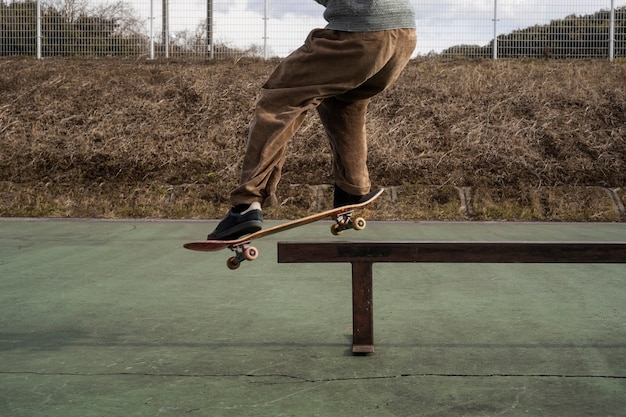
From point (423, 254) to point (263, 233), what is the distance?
819mm

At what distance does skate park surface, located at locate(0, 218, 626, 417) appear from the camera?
122 inches

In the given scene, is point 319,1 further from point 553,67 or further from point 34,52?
point 34,52

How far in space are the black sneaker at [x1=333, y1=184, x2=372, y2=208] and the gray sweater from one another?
105 cm

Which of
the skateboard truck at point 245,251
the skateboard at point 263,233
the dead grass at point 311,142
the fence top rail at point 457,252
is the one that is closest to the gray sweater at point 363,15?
the skateboard at point 263,233

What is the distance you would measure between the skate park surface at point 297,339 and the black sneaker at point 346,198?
2.38ft

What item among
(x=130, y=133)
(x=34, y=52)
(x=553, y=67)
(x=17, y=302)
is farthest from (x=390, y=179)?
(x=34, y=52)

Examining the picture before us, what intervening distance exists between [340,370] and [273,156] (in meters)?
1.10

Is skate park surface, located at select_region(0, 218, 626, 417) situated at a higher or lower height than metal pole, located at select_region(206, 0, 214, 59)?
lower

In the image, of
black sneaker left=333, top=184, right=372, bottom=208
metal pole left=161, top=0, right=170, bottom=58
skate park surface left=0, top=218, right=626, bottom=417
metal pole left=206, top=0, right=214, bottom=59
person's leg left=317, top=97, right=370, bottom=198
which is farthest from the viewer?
metal pole left=161, top=0, right=170, bottom=58

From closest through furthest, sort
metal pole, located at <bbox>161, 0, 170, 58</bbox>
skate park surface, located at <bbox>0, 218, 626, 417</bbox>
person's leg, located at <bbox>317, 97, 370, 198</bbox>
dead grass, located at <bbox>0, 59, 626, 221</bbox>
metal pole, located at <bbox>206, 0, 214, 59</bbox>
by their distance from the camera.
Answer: skate park surface, located at <bbox>0, 218, 626, 417</bbox>
person's leg, located at <bbox>317, 97, 370, 198</bbox>
dead grass, located at <bbox>0, 59, 626, 221</bbox>
metal pole, located at <bbox>206, 0, 214, 59</bbox>
metal pole, located at <bbox>161, 0, 170, 58</bbox>

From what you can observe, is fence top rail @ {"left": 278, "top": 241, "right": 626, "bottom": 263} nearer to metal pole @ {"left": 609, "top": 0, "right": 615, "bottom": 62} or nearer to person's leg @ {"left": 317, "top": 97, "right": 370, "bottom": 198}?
person's leg @ {"left": 317, "top": 97, "right": 370, "bottom": 198}

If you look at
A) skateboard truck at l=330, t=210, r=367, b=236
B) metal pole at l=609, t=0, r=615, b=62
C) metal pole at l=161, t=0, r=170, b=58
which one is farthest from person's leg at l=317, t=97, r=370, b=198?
metal pole at l=609, t=0, r=615, b=62

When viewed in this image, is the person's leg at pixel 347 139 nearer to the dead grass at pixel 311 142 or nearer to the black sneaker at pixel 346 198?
the black sneaker at pixel 346 198

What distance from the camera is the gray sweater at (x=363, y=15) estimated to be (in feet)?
12.1
